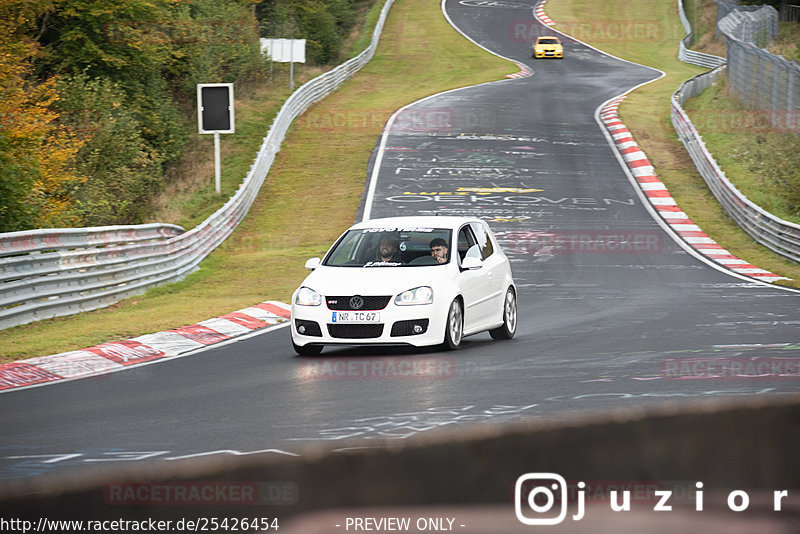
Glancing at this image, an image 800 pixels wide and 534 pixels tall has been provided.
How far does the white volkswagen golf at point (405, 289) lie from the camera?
12.0 metres

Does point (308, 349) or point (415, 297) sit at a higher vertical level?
point (415, 297)

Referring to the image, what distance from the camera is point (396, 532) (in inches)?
178

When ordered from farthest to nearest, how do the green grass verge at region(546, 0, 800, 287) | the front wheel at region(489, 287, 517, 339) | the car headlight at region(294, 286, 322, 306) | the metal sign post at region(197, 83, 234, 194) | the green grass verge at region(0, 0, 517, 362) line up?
the metal sign post at region(197, 83, 234, 194) → the green grass verge at region(546, 0, 800, 287) → the green grass verge at region(0, 0, 517, 362) → the front wheel at region(489, 287, 517, 339) → the car headlight at region(294, 286, 322, 306)

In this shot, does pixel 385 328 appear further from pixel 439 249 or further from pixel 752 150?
pixel 752 150

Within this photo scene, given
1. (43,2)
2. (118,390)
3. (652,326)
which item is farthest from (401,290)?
(43,2)

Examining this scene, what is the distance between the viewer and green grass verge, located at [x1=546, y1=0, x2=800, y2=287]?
2892 centimetres

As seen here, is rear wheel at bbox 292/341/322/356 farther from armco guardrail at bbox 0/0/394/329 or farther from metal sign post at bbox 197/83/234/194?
metal sign post at bbox 197/83/234/194

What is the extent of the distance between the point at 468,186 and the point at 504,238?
7407 mm

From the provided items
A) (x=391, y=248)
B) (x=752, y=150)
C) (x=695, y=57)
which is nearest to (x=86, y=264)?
(x=391, y=248)

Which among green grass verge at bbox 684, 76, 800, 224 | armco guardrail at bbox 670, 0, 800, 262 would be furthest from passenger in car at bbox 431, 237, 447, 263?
green grass verge at bbox 684, 76, 800, 224

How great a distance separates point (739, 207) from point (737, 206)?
0.25 metres

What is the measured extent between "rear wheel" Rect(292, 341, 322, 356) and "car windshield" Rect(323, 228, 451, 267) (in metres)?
1.15

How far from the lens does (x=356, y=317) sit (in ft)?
39.5

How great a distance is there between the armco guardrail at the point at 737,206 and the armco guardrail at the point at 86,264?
1358cm
